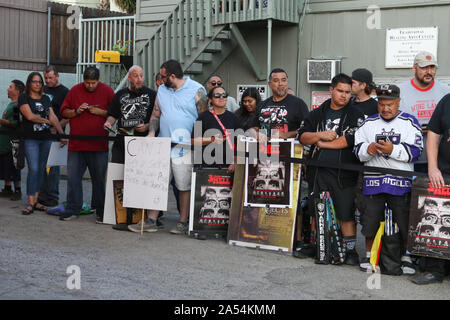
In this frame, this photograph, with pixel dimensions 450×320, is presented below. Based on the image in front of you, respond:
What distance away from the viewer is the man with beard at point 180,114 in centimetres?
800

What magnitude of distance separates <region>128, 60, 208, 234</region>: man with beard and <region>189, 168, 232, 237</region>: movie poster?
0.34 meters

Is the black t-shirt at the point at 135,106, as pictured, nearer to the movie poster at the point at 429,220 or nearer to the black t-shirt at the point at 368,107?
the black t-shirt at the point at 368,107

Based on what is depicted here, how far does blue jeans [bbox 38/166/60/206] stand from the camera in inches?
389

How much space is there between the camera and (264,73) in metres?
13.9

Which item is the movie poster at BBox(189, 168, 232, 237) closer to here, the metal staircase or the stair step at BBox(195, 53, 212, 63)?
the metal staircase

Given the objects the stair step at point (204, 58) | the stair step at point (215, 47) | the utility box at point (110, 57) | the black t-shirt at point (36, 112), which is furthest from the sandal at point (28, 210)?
the utility box at point (110, 57)

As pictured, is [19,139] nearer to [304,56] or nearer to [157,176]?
[157,176]

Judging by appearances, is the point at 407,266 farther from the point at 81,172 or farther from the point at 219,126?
the point at 81,172

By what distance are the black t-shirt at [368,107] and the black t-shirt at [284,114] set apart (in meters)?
0.59

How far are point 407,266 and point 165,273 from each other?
227 centimetres

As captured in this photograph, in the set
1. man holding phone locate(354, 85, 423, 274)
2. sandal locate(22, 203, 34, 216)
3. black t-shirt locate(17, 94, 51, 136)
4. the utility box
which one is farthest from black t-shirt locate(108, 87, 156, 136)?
the utility box

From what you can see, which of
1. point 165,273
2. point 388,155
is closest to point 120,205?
point 165,273

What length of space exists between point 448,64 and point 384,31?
1.35 m

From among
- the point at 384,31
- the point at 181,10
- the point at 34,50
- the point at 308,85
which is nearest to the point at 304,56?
the point at 308,85
